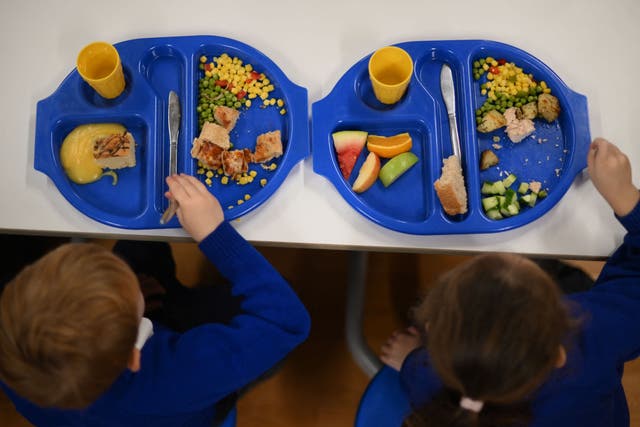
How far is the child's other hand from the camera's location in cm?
125

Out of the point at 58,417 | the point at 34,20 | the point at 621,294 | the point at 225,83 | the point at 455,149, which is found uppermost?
the point at 34,20

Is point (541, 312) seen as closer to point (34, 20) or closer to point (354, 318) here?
point (354, 318)

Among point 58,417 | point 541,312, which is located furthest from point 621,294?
point 58,417

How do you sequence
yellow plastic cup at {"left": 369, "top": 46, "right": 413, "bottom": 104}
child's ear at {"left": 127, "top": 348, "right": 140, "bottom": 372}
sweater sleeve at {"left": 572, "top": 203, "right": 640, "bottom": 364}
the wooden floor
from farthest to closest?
the wooden floor < yellow plastic cup at {"left": 369, "top": 46, "right": 413, "bottom": 104} < sweater sleeve at {"left": 572, "top": 203, "right": 640, "bottom": 364} < child's ear at {"left": 127, "top": 348, "right": 140, "bottom": 372}

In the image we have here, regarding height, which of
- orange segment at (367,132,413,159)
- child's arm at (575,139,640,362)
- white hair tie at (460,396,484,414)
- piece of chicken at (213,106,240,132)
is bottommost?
white hair tie at (460,396,484,414)

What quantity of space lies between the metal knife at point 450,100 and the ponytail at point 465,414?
559 millimetres

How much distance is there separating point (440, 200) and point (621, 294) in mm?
432

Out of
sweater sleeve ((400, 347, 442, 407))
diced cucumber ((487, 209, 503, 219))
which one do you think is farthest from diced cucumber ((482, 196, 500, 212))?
sweater sleeve ((400, 347, 442, 407))

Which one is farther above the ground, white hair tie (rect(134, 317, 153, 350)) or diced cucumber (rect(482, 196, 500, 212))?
diced cucumber (rect(482, 196, 500, 212))

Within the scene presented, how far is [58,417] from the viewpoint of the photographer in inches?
40.1

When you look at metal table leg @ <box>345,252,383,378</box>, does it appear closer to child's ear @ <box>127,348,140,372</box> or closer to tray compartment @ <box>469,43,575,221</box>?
tray compartment @ <box>469,43,575,221</box>

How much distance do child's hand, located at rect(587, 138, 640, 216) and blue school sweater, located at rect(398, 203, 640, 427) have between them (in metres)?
0.03

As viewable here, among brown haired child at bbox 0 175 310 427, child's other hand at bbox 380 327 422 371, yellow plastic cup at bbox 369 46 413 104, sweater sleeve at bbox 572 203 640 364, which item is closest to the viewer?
brown haired child at bbox 0 175 310 427

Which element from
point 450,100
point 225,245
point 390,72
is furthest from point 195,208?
point 450,100
